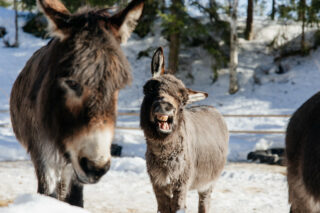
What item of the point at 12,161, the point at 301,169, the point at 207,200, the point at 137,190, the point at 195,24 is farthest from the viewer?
the point at 195,24

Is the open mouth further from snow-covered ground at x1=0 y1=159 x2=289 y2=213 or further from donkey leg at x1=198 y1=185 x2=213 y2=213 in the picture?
snow-covered ground at x1=0 y1=159 x2=289 y2=213

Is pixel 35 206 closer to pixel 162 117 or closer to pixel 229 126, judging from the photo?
pixel 162 117

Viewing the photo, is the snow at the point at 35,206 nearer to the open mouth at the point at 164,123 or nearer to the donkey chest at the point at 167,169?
the open mouth at the point at 164,123

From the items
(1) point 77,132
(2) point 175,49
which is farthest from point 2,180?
(2) point 175,49

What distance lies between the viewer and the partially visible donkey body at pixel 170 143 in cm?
349

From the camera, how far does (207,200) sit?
4629mm

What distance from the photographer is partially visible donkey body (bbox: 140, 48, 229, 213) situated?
11.4ft

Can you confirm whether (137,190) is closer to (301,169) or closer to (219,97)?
(301,169)

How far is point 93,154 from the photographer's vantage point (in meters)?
1.77

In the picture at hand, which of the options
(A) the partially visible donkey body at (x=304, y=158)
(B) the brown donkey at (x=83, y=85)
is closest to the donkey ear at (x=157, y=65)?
(A) the partially visible donkey body at (x=304, y=158)

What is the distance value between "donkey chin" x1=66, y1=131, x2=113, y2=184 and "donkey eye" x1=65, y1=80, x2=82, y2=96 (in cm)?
25

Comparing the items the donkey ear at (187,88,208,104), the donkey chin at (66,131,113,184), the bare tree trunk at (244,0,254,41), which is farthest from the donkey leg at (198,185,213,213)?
the bare tree trunk at (244,0,254,41)

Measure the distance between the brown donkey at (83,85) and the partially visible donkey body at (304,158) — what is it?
1.84 meters

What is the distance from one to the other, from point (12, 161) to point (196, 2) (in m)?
11.6
